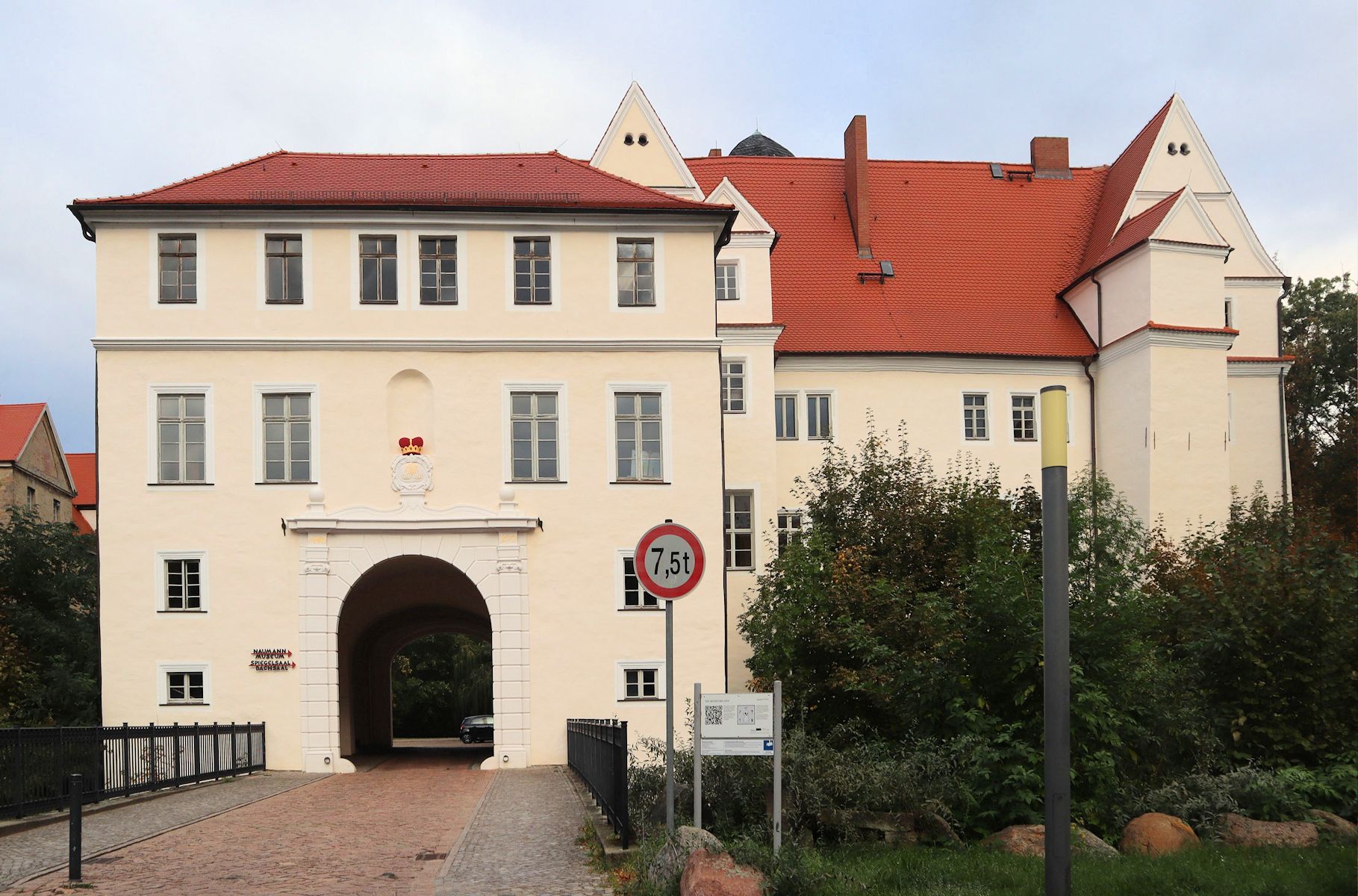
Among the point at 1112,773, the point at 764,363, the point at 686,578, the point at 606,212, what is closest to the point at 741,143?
the point at 764,363

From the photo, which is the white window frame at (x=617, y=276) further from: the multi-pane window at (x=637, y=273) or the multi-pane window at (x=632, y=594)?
the multi-pane window at (x=632, y=594)

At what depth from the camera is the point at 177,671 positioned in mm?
29656

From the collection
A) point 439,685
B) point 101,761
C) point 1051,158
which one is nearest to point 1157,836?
point 101,761

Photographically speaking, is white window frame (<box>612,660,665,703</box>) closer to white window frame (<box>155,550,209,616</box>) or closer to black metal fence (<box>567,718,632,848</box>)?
white window frame (<box>155,550,209,616</box>)

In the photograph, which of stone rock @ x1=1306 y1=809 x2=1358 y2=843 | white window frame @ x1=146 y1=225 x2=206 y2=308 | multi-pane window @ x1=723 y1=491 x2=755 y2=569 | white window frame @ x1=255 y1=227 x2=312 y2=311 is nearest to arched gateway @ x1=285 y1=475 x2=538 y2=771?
white window frame @ x1=255 y1=227 x2=312 y2=311

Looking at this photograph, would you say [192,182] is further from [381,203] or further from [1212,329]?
[1212,329]

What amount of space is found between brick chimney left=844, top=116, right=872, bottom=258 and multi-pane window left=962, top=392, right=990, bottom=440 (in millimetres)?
6185

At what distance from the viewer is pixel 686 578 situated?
1214 centimetres

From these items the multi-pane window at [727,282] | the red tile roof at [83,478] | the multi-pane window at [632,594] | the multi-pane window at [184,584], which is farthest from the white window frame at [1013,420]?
the red tile roof at [83,478]

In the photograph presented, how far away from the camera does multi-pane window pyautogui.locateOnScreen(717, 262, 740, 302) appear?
3878 centimetres

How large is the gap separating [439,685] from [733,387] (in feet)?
99.3

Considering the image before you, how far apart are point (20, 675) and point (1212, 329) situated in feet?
104

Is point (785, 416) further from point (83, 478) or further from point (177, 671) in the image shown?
point (83, 478)

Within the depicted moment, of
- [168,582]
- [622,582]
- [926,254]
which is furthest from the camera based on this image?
[926,254]
